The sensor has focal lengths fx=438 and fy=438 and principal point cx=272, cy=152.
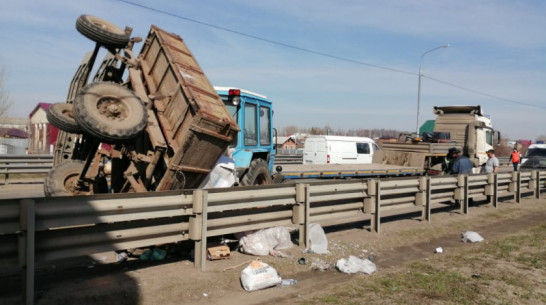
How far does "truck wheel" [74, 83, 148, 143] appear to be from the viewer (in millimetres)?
5828

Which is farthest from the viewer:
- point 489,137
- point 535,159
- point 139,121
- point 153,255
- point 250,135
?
point 489,137

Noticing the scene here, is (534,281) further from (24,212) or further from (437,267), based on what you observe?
(24,212)

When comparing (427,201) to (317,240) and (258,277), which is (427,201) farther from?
(258,277)

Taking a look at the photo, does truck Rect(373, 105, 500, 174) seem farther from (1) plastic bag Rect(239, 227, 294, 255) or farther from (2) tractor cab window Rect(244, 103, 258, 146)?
(1) plastic bag Rect(239, 227, 294, 255)

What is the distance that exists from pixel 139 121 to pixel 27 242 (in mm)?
2592

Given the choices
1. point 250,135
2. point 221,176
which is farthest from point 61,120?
point 250,135

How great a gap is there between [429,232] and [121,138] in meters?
6.05

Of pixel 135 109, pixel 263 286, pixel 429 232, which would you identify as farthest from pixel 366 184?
pixel 135 109

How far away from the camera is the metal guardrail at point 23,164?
1676cm

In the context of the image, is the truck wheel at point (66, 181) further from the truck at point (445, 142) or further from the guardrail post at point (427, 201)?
the truck at point (445, 142)

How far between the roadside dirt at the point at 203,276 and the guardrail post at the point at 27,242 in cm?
28

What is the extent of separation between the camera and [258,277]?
4.98 meters

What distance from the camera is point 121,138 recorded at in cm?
588

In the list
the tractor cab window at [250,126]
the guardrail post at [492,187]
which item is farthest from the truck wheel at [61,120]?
the guardrail post at [492,187]
